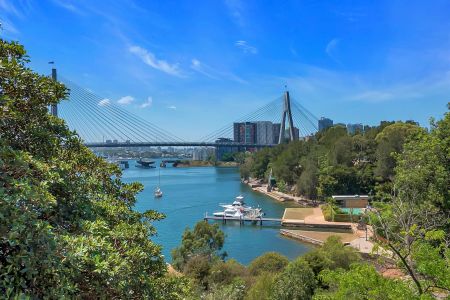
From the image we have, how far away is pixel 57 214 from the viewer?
2.83 meters

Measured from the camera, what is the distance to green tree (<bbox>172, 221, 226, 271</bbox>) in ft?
44.2

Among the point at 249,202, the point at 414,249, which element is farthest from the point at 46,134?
the point at 249,202

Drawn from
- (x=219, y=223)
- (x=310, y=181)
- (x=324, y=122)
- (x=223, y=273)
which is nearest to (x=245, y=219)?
(x=219, y=223)

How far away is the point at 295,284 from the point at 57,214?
6681mm

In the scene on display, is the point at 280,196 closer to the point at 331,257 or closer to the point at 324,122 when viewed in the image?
the point at 331,257

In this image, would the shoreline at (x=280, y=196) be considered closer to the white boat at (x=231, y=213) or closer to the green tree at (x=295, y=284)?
the white boat at (x=231, y=213)

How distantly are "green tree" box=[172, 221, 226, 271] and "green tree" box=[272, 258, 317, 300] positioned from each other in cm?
469

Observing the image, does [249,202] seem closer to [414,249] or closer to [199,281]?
[199,281]

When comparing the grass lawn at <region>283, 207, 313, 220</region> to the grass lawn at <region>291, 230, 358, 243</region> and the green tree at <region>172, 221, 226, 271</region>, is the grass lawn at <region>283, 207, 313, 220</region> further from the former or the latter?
the green tree at <region>172, 221, 226, 271</region>

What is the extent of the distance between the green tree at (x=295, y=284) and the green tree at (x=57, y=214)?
4.85 m

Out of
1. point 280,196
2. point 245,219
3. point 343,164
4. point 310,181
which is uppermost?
point 343,164

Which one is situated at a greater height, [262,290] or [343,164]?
[343,164]

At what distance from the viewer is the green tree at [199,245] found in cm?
1348

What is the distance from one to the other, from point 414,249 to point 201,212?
24.1 metres
